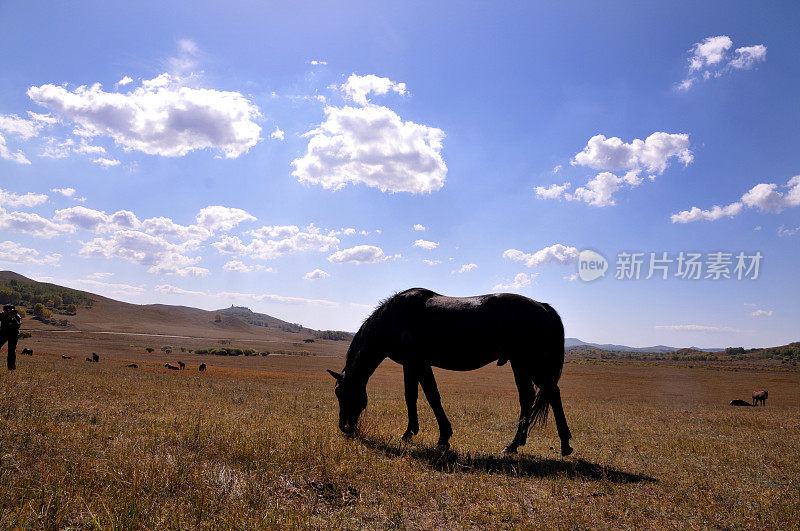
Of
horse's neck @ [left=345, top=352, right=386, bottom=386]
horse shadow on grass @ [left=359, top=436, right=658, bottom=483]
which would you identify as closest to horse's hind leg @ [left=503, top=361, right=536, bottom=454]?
horse shadow on grass @ [left=359, top=436, right=658, bottom=483]

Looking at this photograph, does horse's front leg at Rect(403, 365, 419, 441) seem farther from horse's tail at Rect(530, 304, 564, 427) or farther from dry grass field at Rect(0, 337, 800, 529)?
horse's tail at Rect(530, 304, 564, 427)

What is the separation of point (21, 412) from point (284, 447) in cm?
559

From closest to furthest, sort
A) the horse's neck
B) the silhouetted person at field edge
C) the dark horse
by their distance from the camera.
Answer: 1. the dark horse
2. the horse's neck
3. the silhouetted person at field edge

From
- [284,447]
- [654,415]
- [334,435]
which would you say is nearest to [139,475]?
[284,447]

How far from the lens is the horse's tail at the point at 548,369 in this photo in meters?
8.12

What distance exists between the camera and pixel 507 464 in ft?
23.1

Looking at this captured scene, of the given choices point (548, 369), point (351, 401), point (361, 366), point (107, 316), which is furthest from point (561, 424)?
point (107, 316)

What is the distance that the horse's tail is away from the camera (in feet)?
26.7

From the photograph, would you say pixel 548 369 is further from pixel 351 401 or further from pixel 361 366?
pixel 351 401

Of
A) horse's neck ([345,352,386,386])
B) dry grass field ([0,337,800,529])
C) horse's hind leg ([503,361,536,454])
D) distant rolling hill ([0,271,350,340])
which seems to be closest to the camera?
dry grass field ([0,337,800,529])

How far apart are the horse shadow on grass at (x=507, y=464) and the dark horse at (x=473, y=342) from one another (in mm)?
529

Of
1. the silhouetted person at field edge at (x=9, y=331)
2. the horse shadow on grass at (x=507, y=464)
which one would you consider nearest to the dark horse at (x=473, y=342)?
the horse shadow on grass at (x=507, y=464)

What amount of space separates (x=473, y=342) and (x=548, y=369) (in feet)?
5.57

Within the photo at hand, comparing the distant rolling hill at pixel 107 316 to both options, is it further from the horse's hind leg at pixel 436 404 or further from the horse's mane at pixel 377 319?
the horse's hind leg at pixel 436 404
